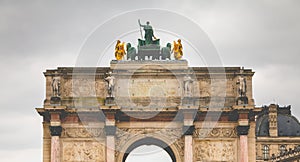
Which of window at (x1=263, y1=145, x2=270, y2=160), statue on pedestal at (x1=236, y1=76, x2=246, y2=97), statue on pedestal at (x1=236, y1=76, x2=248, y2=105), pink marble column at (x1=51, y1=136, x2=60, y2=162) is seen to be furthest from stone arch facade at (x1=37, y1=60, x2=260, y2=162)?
window at (x1=263, y1=145, x2=270, y2=160)

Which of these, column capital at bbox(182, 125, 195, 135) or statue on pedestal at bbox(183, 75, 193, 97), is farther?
statue on pedestal at bbox(183, 75, 193, 97)

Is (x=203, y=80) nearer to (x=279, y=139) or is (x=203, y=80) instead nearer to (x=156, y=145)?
(x=156, y=145)

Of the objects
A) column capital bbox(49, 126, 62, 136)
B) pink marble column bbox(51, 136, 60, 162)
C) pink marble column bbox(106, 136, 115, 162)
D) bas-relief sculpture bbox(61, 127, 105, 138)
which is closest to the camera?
pink marble column bbox(51, 136, 60, 162)

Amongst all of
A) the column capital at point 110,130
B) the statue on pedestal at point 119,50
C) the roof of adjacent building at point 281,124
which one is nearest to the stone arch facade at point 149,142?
the column capital at point 110,130

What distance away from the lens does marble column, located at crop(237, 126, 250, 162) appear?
142 feet

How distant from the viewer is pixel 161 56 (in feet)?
150

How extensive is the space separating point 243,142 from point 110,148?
7.13 meters

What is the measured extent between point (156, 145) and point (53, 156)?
6.71 meters

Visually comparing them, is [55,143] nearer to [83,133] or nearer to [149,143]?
[83,133]

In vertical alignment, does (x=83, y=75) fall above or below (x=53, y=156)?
above

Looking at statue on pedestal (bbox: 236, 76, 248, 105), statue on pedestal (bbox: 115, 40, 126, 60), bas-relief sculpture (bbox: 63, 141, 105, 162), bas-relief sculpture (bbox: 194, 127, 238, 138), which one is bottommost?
bas-relief sculpture (bbox: 63, 141, 105, 162)

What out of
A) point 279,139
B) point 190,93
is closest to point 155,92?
point 190,93

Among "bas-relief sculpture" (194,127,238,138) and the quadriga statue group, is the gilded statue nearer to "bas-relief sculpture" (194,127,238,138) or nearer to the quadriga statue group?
the quadriga statue group

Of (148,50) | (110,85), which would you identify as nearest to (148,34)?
(148,50)
